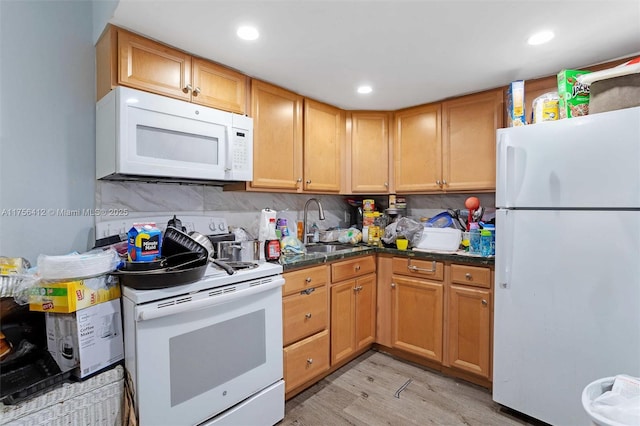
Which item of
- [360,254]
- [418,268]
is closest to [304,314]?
[360,254]

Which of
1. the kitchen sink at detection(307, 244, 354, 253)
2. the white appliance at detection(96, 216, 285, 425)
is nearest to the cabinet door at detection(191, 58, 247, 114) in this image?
the white appliance at detection(96, 216, 285, 425)

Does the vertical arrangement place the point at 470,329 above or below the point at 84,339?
below

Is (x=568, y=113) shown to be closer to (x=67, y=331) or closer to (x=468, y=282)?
(x=468, y=282)

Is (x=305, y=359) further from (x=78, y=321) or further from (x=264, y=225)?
(x=78, y=321)

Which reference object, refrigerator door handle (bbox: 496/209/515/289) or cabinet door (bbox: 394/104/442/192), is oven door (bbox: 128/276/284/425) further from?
cabinet door (bbox: 394/104/442/192)

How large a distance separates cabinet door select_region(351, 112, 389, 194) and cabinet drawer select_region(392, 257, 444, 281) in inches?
28.5

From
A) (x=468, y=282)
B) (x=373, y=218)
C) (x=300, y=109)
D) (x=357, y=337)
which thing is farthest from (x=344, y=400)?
(x=300, y=109)

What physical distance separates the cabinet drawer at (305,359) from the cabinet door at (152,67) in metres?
1.64

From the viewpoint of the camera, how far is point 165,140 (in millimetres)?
1578

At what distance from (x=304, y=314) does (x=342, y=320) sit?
42cm

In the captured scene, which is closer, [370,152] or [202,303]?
[202,303]

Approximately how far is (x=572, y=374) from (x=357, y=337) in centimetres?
130

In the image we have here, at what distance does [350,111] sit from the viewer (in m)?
2.79

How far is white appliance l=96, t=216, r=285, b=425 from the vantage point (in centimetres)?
122
